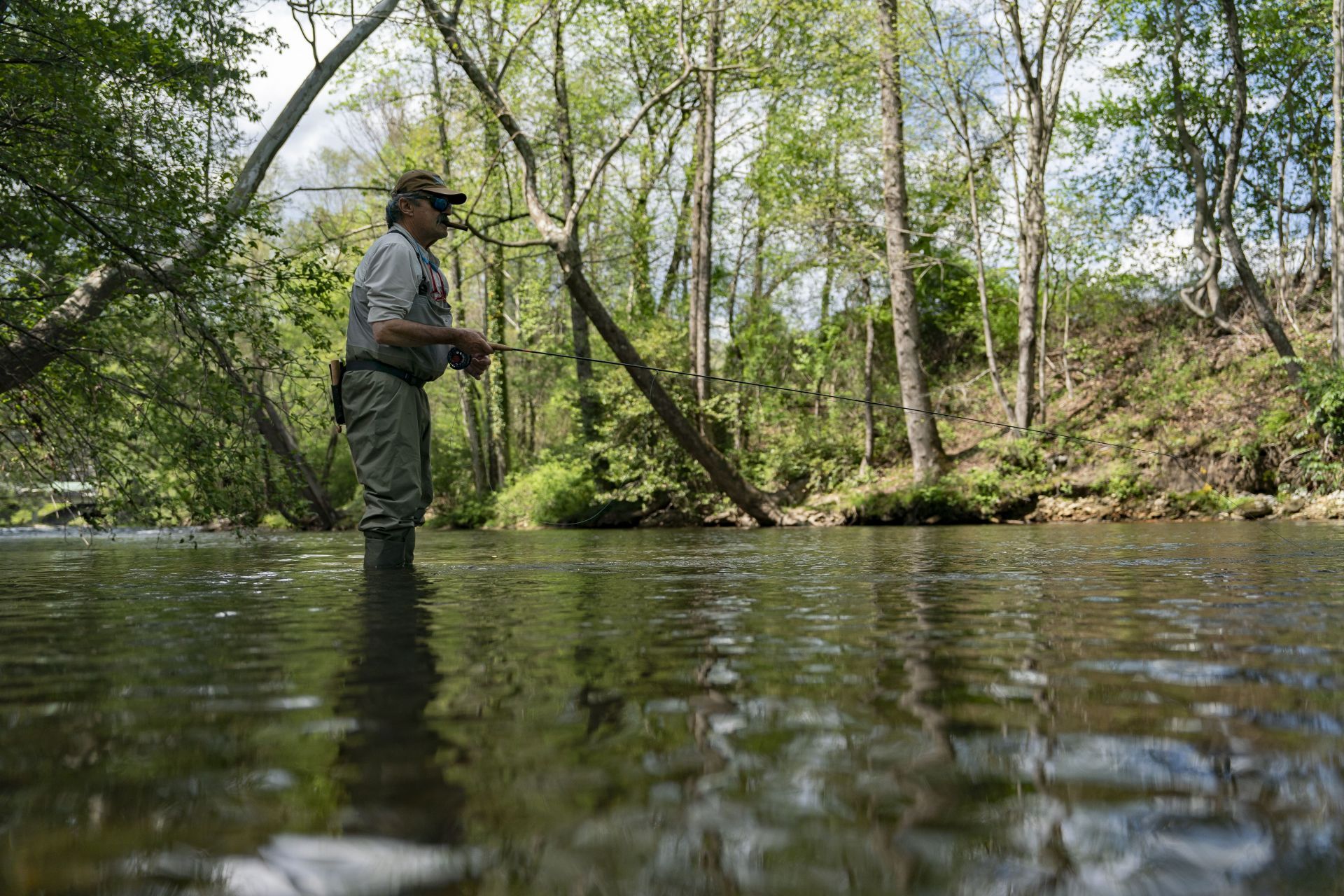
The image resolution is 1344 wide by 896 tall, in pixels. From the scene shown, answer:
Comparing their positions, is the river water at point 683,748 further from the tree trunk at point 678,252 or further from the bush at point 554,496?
the tree trunk at point 678,252

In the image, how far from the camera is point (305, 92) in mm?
12000

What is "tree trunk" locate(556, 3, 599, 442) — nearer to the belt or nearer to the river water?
the belt

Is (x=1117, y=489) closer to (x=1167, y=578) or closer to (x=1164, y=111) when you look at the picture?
(x=1164, y=111)

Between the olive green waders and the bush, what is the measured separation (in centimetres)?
1686

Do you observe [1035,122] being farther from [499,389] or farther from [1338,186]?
[499,389]

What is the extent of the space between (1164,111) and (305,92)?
16879mm

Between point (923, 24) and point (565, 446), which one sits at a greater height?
point (923, 24)

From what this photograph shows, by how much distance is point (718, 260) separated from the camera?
1152 inches

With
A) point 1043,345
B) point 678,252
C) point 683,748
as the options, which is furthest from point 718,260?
point 683,748

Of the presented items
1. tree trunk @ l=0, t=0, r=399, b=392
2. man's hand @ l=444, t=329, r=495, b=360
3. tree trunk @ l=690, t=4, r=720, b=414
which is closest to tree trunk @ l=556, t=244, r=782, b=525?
tree trunk @ l=690, t=4, r=720, b=414

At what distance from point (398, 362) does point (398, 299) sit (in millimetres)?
403

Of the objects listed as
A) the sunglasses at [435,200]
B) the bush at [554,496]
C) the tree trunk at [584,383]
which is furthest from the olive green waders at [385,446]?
the bush at [554,496]

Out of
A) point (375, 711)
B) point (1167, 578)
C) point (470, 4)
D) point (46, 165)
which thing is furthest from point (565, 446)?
point (375, 711)

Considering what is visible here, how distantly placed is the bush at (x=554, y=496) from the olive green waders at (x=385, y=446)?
16863 mm
